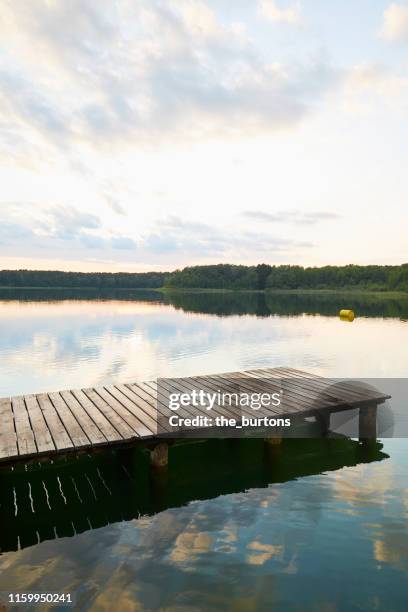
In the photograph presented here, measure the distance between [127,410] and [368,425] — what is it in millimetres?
6218

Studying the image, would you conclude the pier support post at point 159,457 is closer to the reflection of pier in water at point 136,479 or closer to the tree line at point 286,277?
the reflection of pier in water at point 136,479

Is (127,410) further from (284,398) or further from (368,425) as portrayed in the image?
(368,425)

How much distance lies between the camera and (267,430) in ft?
31.0

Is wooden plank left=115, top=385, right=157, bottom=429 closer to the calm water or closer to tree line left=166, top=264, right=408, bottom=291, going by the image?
the calm water

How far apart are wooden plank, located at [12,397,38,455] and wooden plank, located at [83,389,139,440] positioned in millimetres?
1492

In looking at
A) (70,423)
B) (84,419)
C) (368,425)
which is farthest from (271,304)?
(70,423)

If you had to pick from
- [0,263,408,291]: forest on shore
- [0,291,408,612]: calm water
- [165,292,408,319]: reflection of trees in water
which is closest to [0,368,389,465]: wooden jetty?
[0,291,408,612]: calm water

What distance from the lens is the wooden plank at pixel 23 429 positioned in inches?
270

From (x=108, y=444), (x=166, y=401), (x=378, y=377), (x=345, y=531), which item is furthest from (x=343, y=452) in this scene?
(x=378, y=377)

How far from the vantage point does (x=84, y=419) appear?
848cm

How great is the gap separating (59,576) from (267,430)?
205 inches

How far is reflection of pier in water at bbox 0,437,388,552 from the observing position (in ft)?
23.3

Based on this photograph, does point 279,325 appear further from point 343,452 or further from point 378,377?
point 343,452

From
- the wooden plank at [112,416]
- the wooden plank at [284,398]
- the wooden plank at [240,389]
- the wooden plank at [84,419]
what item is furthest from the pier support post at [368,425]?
the wooden plank at [84,419]
